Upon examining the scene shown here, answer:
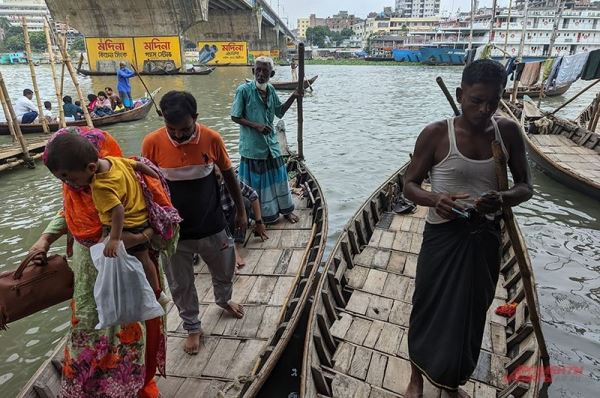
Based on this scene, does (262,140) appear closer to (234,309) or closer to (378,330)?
(234,309)

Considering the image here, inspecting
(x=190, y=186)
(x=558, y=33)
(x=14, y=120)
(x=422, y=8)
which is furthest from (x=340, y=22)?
(x=190, y=186)

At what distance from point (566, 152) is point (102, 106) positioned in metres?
13.1

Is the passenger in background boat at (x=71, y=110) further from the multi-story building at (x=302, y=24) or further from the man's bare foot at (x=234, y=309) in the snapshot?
the multi-story building at (x=302, y=24)

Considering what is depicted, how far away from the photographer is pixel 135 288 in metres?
1.87

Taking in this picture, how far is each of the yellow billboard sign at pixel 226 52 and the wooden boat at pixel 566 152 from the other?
124 ft

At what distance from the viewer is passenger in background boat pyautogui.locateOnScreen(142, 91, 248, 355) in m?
2.36

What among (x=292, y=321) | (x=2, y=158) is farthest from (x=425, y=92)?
(x=292, y=321)

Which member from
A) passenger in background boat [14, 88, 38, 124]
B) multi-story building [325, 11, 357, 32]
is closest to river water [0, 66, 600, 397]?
passenger in background boat [14, 88, 38, 124]

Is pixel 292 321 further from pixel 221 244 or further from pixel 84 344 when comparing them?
pixel 84 344

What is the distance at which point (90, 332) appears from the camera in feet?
6.37

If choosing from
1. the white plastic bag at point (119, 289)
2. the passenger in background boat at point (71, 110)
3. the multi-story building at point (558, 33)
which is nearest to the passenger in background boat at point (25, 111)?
the passenger in background boat at point (71, 110)

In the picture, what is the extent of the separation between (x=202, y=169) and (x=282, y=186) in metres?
2.29

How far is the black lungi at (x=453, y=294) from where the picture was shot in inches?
76.0

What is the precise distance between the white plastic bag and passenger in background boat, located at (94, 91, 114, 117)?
12753mm
